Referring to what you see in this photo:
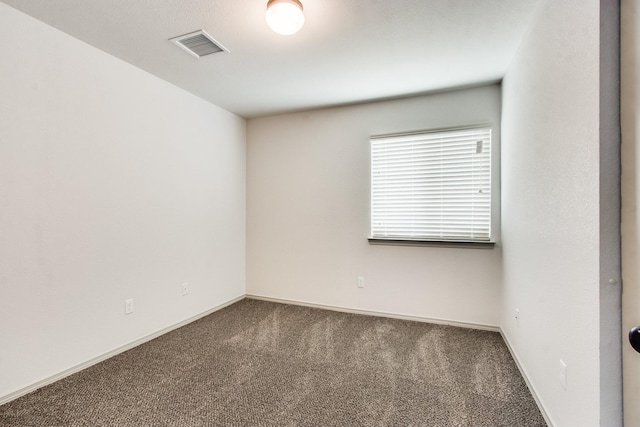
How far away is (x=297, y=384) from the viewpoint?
2.07 metres

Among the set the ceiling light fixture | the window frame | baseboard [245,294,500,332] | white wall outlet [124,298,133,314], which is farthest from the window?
white wall outlet [124,298,133,314]

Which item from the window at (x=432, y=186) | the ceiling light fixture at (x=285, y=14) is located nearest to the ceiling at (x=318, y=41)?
the ceiling light fixture at (x=285, y=14)

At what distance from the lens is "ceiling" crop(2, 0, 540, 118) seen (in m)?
1.86

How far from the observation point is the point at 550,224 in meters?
1.63

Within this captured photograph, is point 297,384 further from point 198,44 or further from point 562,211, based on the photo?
point 198,44

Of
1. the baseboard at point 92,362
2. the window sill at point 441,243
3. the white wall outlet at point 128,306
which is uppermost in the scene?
the window sill at point 441,243

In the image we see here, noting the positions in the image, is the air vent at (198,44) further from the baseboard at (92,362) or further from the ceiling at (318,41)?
the baseboard at (92,362)

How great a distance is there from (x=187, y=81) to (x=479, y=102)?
9.74 feet

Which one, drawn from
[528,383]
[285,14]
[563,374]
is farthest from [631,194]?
[285,14]

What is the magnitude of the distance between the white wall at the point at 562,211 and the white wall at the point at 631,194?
4 centimetres

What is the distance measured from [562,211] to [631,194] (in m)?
0.42

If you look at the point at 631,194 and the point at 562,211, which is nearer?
the point at 631,194

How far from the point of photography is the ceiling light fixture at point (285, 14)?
5.44ft

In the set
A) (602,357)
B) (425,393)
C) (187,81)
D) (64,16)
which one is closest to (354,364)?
(425,393)
